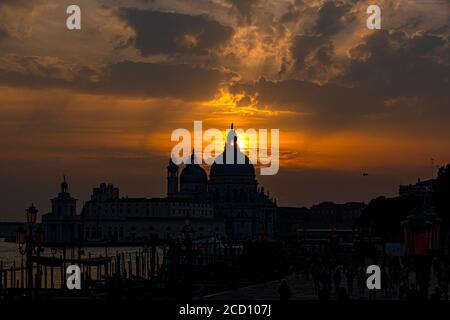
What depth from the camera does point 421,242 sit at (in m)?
9.04

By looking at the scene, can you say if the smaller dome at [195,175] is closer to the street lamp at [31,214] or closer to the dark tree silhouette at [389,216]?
the dark tree silhouette at [389,216]

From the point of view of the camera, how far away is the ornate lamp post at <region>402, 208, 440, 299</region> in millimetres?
8969

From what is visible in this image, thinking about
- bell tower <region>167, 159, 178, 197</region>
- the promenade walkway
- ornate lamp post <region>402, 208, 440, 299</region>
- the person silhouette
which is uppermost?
bell tower <region>167, 159, 178, 197</region>

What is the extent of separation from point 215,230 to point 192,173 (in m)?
10.4

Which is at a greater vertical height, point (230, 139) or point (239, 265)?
point (230, 139)

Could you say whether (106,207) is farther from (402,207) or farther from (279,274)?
(279,274)

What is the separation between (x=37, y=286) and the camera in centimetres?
2295

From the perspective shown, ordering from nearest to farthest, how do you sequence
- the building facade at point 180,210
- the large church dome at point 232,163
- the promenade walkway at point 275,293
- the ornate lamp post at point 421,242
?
the ornate lamp post at point 421,242 → the promenade walkway at point 275,293 → the building facade at point 180,210 → the large church dome at point 232,163

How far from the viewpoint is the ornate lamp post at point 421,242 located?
897 centimetres

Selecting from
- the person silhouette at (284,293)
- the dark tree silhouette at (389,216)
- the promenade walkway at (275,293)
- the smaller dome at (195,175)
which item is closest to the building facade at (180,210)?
the smaller dome at (195,175)

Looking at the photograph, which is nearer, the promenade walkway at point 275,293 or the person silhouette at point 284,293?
the person silhouette at point 284,293

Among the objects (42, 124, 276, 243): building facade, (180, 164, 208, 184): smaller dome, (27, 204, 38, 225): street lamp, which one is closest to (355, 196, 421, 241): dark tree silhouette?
(27, 204, 38, 225): street lamp

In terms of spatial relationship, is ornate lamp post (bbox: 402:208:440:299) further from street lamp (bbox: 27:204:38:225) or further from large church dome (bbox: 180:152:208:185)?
large church dome (bbox: 180:152:208:185)
